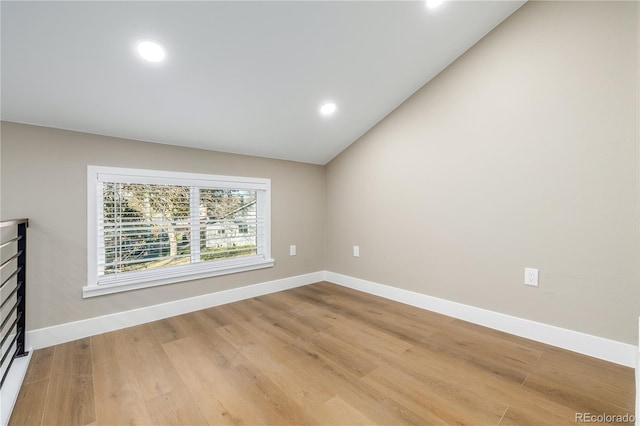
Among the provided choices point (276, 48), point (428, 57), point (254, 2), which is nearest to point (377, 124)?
point (428, 57)

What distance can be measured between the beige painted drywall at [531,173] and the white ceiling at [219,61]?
34cm

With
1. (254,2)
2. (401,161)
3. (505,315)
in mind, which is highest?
(254,2)

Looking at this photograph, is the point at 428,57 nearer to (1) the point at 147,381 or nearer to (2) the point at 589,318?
(2) the point at 589,318

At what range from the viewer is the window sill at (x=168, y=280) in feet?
7.15

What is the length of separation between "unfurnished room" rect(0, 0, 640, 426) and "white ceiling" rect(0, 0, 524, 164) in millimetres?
15

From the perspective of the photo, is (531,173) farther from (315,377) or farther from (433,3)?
(315,377)

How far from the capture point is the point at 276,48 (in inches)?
73.5

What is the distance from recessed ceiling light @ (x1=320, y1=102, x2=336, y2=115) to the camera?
260 cm

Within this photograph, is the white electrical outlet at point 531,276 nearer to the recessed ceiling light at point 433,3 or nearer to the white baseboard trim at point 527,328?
the white baseboard trim at point 527,328

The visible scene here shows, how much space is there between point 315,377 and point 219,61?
82.4 inches

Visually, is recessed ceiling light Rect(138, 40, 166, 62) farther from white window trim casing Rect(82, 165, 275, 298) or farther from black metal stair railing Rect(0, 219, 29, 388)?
black metal stair railing Rect(0, 219, 29, 388)

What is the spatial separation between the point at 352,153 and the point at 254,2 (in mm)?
2036

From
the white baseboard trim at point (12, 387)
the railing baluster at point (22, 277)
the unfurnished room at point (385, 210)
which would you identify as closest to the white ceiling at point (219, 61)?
the unfurnished room at point (385, 210)

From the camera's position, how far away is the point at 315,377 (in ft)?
5.38
